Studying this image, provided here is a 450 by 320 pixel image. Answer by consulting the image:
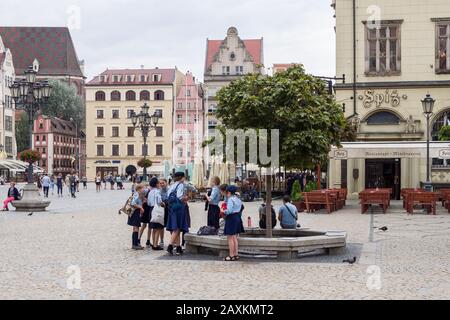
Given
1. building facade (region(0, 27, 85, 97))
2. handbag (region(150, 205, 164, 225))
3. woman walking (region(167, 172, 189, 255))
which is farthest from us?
building facade (region(0, 27, 85, 97))

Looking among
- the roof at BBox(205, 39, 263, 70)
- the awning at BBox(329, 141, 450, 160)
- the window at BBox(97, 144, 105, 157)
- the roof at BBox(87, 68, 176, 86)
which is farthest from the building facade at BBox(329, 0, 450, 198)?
the window at BBox(97, 144, 105, 157)

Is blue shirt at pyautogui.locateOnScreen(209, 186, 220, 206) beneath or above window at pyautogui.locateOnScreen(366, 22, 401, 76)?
beneath

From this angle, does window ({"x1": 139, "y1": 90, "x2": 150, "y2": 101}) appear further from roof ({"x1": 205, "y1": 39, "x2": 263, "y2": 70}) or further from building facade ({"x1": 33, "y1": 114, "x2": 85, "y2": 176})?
building facade ({"x1": 33, "y1": 114, "x2": 85, "y2": 176})

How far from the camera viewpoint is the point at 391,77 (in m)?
38.3

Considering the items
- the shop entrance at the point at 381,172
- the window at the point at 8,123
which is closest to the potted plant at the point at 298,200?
the shop entrance at the point at 381,172

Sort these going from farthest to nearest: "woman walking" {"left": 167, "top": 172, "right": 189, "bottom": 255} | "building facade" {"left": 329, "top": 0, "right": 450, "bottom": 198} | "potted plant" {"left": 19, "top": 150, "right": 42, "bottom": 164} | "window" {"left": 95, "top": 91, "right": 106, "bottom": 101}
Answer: "window" {"left": 95, "top": 91, "right": 106, "bottom": 101}, "building facade" {"left": 329, "top": 0, "right": 450, "bottom": 198}, "potted plant" {"left": 19, "top": 150, "right": 42, "bottom": 164}, "woman walking" {"left": 167, "top": 172, "right": 189, "bottom": 255}

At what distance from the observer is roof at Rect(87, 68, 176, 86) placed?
112438 mm

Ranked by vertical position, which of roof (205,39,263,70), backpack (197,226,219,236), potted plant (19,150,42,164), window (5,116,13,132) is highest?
roof (205,39,263,70)

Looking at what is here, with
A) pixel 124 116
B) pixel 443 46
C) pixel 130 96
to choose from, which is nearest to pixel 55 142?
pixel 124 116

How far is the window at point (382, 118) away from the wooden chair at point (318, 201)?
1036 centimetres

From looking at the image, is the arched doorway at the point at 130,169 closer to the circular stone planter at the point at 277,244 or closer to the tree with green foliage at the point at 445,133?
the tree with green foliage at the point at 445,133

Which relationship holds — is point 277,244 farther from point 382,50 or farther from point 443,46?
point 443,46

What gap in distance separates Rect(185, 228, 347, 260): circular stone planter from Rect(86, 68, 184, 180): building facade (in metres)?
96.4

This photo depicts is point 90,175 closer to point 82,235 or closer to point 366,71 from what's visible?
point 366,71
